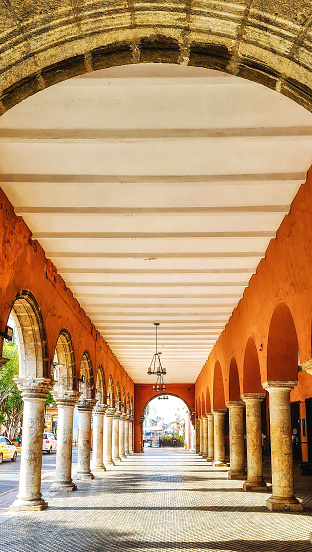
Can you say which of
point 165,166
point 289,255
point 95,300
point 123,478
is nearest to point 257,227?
point 289,255

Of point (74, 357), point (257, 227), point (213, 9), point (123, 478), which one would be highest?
point (257, 227)

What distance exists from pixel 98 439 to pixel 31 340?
9.43 m

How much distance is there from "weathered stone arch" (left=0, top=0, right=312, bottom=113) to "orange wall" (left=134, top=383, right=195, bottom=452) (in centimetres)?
2952

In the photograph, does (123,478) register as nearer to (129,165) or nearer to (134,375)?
(129,165)

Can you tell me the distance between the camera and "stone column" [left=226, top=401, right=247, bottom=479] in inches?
546

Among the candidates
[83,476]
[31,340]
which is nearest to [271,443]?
[31,340]

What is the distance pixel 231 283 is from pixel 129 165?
535 centimetres

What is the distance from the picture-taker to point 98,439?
17.7 metres

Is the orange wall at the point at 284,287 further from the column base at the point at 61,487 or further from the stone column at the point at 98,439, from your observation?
the stone column at the point at 98,439

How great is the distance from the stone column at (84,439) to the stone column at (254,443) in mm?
4688

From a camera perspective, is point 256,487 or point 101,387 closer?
point 256,487

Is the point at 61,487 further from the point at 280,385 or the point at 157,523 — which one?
the point at 280,385

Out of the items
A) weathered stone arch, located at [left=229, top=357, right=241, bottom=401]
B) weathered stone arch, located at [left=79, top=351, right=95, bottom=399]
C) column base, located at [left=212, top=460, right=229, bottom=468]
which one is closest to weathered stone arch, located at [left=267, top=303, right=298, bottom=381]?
weathered stone arch, located at [left=229, top=357, right=241, bottom=401]

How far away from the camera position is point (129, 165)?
20.5 ft
